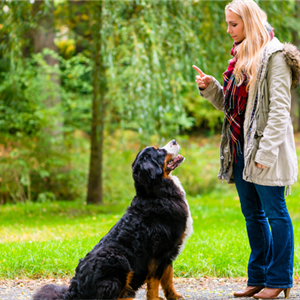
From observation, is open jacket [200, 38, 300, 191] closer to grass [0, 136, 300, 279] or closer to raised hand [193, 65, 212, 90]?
raised hand [193, 65, 212, 90]

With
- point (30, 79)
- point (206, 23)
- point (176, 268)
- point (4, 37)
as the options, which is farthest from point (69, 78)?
point (176, 268)

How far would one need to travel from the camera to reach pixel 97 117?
8.50m

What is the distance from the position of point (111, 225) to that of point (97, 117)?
289cm

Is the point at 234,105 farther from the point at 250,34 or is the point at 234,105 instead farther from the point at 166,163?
the point at 166,163

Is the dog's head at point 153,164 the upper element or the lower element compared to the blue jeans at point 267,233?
upper

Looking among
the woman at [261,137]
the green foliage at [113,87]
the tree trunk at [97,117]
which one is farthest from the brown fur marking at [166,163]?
the tree trunk at [97,117]

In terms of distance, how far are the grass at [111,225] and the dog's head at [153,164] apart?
1.31 meters

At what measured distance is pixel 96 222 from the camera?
6.95 metres

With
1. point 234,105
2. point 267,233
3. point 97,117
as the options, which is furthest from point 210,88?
point 97,117

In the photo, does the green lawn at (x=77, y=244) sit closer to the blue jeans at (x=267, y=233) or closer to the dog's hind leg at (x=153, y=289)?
the blue jeans at (x=267, y=233)

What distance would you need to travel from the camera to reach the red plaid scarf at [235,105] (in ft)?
A: 9.61

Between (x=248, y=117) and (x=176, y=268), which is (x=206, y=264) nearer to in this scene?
(x=176, y=268)

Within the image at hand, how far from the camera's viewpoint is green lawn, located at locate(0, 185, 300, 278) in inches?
152

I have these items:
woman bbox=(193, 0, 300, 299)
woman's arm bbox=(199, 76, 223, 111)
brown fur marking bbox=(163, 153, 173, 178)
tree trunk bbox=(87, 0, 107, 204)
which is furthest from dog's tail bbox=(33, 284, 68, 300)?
tree trunk bbox=(87, 0, 107, 204)
